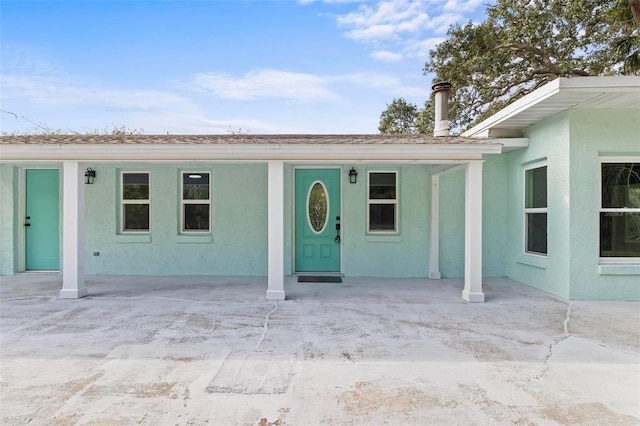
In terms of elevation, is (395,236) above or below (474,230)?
below

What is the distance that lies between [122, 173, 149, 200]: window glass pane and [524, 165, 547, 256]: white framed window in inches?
323

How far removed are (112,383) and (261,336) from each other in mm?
1547

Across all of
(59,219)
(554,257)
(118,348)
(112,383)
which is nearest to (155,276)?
(59,219)

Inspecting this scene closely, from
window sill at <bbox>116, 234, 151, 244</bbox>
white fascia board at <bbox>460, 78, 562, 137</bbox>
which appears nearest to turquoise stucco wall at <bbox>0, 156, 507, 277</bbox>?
window sill at <bbox>116, 234, 151, 244</bbox>

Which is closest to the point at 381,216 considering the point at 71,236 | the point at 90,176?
the point at 71,236

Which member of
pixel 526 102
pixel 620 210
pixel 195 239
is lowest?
pixel 195 239

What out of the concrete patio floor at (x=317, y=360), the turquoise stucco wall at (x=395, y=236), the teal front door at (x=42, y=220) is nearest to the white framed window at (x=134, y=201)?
the teal front door at (x=42, y=220)

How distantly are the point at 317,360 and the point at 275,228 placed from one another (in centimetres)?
268

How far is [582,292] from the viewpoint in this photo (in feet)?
18.2

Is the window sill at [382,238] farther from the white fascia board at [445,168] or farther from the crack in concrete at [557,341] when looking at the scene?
the crack in concrete at [557,341]

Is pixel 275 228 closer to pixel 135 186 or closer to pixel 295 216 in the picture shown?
pixel 295 216

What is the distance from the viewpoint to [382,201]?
7.58 m

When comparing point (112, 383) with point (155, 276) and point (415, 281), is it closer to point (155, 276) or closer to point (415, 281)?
point (155, 276)

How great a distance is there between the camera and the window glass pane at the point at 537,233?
6.32 m
